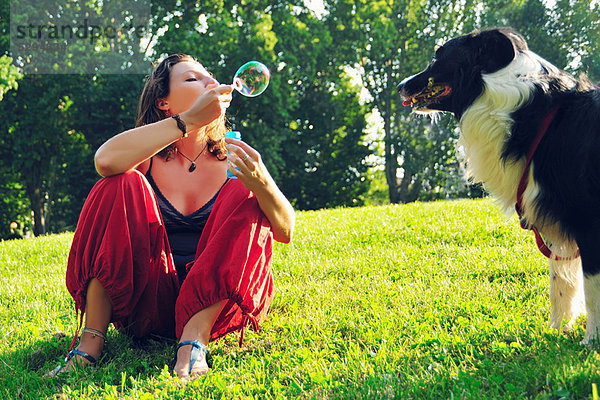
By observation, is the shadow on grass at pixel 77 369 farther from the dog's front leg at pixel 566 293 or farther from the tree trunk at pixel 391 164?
the tree trunk at pixel 391 164

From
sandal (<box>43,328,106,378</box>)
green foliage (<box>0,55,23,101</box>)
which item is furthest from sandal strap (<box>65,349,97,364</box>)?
green foliage (<box>0,55,23,101</box>)

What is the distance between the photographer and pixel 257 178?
2.66m

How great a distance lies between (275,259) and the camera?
5211mm

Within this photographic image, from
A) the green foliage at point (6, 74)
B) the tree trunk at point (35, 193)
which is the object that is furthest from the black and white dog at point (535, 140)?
the tree trunk at point (35, 193)

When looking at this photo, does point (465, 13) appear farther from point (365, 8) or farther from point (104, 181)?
point (104, 181)

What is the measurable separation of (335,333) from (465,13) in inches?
1007

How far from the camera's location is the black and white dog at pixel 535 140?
7.97 feet

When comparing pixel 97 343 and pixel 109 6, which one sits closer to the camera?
pixel 97 343

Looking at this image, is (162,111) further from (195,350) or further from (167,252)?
(195,350)

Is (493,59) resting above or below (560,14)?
below

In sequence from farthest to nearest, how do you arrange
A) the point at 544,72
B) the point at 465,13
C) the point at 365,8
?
the point at 465,13
the point at 365,8
the point at 544,72

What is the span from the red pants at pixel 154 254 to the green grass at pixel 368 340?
33 centimetres

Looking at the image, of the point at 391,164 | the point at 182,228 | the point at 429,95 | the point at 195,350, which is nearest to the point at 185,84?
the point at 182,228

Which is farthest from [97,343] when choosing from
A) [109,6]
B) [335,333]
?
[109,6]
